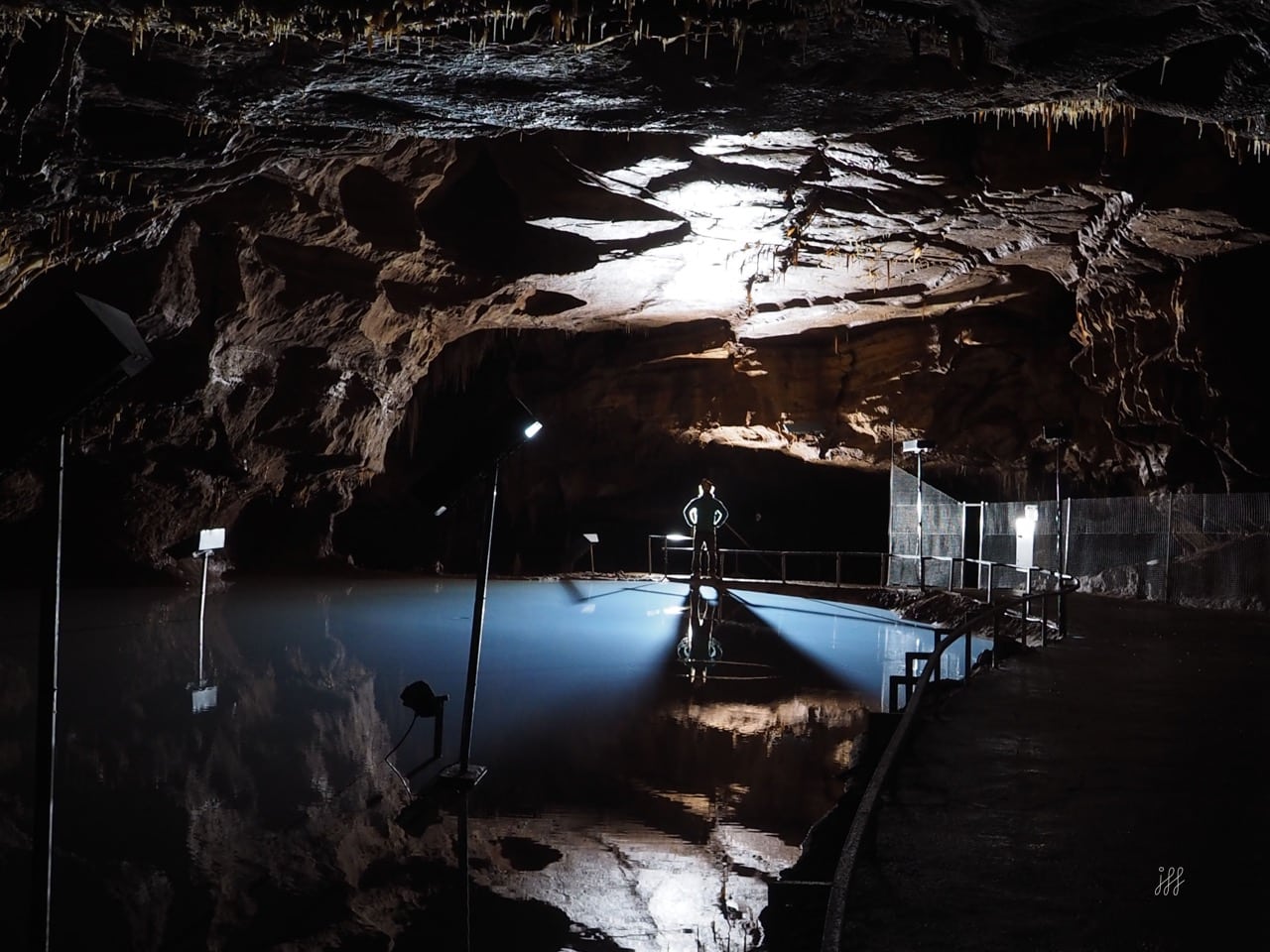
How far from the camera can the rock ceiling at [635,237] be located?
23.9ft

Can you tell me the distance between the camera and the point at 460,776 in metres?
6.34

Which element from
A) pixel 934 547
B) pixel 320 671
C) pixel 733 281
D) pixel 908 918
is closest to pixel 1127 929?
pixel 908 918

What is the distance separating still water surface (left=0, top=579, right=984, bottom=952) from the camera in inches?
176

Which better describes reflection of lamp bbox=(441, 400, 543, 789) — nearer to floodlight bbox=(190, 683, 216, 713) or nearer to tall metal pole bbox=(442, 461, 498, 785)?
tall metal pole bbox=(442, 461, 498, 785)

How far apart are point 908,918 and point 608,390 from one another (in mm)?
21766

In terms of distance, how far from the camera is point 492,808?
19.7 ft

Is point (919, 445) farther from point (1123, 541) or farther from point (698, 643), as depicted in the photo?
point (698, 643)

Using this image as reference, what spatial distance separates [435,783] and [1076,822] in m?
4.00

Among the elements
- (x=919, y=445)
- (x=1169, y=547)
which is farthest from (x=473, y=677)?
(x=1169, y=547)

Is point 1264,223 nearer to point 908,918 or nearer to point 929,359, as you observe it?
point 929,359

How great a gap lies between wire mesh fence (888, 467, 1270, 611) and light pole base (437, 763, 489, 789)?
907 cm

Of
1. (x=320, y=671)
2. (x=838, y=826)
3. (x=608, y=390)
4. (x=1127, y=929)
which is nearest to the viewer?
(x=1127, y=929)

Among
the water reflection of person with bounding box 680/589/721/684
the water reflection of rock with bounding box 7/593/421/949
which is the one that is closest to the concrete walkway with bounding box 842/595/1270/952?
the water reflection of rock with bounding box 7/593/421/949

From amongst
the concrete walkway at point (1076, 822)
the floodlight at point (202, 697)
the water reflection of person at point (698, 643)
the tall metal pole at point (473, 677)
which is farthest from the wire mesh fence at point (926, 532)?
the tall metal pole at point (473, 677)
